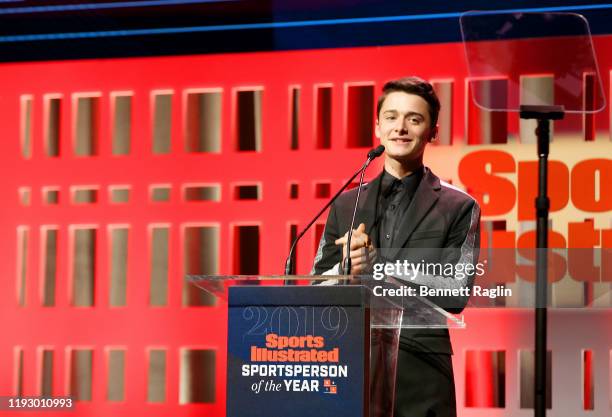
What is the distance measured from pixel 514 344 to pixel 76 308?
220 cm

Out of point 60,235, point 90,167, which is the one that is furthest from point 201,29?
point 60,235

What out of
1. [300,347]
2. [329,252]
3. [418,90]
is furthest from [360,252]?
[418,90]

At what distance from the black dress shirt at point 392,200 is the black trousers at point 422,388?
0.46 m

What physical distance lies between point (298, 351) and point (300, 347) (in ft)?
0.03

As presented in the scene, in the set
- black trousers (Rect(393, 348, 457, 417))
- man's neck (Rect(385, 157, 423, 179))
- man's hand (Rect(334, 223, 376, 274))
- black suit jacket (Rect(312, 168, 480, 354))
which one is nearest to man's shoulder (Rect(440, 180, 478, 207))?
black suit jacket (Rect(312, 168, 480, 354))

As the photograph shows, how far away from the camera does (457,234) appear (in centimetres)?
314

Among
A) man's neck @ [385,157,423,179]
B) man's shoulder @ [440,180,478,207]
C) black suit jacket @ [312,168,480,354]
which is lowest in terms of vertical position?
black suit jacket @ [312,168,480,354]

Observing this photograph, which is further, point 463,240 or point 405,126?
point 405,126

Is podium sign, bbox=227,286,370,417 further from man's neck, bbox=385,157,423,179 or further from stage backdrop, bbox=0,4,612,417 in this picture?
stage backdrop, bbox=0,4,612,417

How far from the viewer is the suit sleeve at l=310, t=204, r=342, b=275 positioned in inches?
121

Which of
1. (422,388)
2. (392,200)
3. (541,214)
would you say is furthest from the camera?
(541,214)

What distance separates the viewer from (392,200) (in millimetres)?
3215

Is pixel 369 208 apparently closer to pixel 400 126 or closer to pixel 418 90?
pixel 400 126

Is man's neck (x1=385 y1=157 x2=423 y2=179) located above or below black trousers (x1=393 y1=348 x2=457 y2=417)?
above
